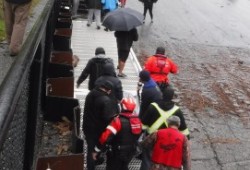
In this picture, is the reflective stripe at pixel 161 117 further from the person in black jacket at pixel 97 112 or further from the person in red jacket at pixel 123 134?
the person in black jacket at pixel 97 112

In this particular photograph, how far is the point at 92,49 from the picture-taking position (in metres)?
11.5

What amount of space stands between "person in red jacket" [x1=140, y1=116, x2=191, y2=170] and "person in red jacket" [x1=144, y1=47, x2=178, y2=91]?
2414mm

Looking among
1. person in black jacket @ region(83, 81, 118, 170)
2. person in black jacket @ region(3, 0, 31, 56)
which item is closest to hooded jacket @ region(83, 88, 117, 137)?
person in black jacket @ region(83, 81, 118, 170)

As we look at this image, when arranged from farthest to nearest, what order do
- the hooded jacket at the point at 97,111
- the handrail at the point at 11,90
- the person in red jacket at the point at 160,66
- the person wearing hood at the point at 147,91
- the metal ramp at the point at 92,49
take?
the metal ramp at the point at 92,49 → the person in red jacket at the point at 160,66 → the person wearing hood at the point at 147,91 → the hooded jacket at the point at 97,111 → the handrail at the point at 11,90

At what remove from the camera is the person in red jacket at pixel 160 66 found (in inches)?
301

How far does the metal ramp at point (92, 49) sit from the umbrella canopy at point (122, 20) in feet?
4.32

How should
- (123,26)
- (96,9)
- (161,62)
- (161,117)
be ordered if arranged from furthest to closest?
(96,9) → (123,26) → (161,62) → (161,117)

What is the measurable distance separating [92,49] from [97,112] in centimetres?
606

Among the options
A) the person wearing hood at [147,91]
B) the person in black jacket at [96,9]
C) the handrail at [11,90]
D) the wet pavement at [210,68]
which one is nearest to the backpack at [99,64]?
the person wearing hood at [147,91]

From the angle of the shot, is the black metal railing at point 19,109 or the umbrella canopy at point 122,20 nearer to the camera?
the black metal railing at point 19,109

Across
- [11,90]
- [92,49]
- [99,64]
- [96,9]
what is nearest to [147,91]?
[99,64]

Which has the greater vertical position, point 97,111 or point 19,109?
point 19,109

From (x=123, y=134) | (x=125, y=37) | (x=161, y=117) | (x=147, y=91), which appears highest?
(x=125, y=37)

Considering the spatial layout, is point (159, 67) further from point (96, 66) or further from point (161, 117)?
point (161, 117)
